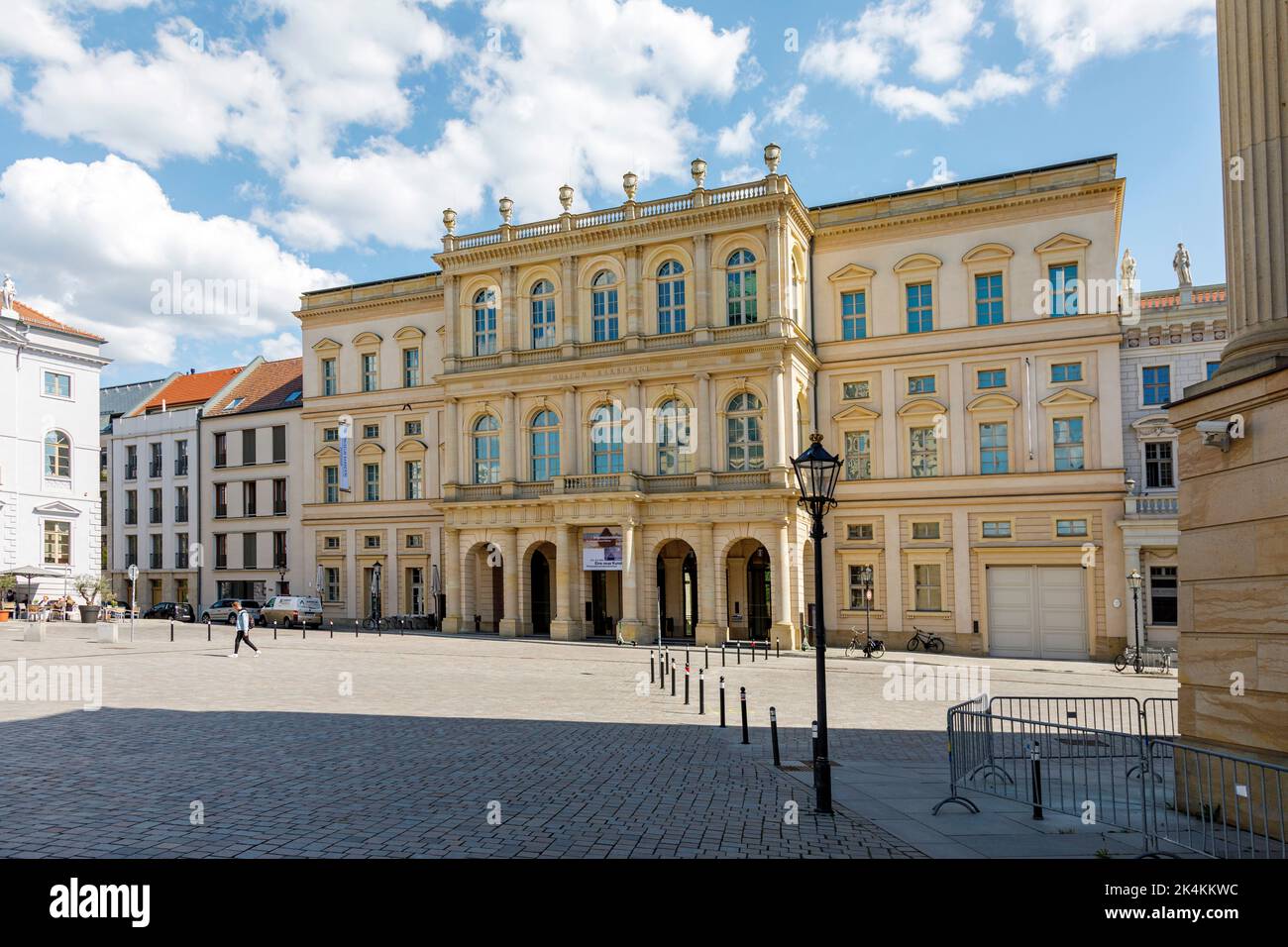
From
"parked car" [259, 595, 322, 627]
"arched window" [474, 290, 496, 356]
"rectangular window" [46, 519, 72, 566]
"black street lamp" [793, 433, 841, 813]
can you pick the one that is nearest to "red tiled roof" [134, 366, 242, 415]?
"rectangular window" [46, 519, 72, 566]

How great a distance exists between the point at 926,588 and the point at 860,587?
2.85 metres

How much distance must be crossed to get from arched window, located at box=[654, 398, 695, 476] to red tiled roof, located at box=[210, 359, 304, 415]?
1017 inches

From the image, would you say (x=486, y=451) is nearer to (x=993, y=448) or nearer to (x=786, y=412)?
(x=786, y=412)

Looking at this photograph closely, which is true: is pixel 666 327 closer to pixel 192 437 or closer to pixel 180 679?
pixel 180 679

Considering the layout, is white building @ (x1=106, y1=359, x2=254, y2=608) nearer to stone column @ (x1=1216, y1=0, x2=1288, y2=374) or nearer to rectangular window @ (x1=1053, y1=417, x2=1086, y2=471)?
rectangular window @ (x1=1053, y1=417, x2=1086, y2=471)

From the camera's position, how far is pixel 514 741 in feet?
52.2

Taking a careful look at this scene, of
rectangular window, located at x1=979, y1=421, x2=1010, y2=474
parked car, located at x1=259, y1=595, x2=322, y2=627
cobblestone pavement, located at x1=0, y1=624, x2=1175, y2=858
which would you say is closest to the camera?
cobblestone pavement, located at x1=0, y1=624, x2=1175, y2=858

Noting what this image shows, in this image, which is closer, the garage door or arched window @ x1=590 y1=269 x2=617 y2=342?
the garage door

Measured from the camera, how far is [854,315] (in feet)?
142

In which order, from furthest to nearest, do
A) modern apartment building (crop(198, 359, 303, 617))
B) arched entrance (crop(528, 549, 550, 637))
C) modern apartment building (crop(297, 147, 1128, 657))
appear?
modern apartment building (crop(198, 359, 303, 617)) → arched entrance (crop(528, 549, 550, 637)) → modern apartment building (crop(297, 147, 1128, 657))

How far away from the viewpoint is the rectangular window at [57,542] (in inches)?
2108

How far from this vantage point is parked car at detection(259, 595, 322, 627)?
5050cm

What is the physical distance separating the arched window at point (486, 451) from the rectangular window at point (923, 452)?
19940 millimetres
